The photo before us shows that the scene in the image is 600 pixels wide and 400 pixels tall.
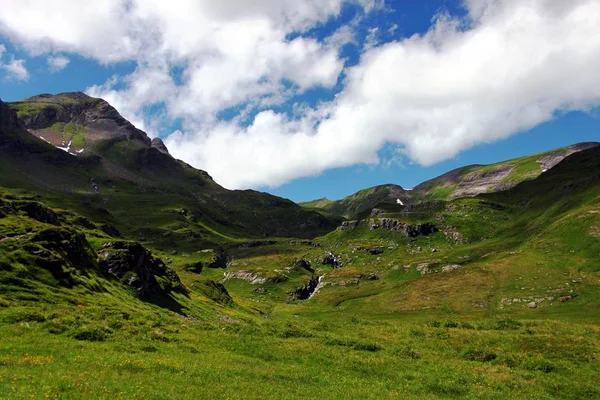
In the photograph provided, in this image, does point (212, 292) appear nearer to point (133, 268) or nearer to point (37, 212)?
point (133, 268)

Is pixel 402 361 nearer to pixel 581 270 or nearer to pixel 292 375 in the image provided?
pixel 292 375

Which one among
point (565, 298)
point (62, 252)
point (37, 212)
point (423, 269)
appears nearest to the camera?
point (62, 252)

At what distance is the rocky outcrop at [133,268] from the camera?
3135 inches

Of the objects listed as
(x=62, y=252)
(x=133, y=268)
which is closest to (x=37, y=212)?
(x=133, y=268)

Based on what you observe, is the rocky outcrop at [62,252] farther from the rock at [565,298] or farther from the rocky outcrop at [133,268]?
the rock at [565,298]

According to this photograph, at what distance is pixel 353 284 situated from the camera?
195 meters

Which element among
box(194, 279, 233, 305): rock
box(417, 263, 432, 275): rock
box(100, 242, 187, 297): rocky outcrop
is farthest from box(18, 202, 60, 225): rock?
box(417, 263, 432, 275): rock

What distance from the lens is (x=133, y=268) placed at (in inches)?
3307

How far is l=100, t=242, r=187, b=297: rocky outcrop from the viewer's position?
79.6 metres

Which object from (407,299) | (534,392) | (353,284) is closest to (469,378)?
(534,392)

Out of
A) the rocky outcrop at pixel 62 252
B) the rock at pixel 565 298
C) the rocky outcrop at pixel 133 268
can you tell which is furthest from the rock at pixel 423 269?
the rocky outcrop at pixel 62 252

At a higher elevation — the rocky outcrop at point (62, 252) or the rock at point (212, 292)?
the rocky outcrop at point (62, 252)

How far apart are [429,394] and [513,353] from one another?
16.9 m

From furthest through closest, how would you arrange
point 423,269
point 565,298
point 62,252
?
point 423,269 → point 565,298 → point 62,252
